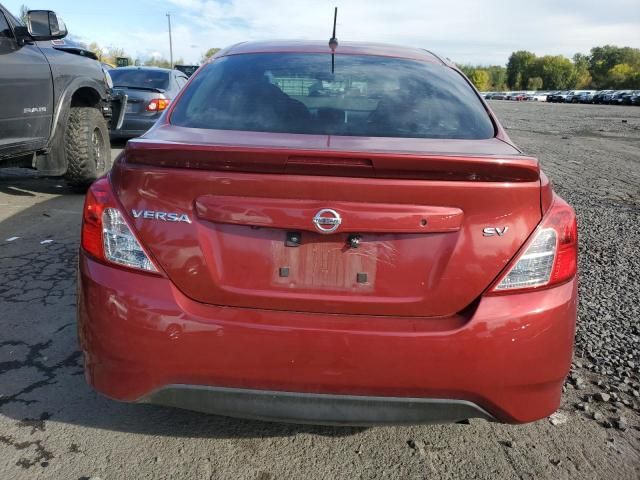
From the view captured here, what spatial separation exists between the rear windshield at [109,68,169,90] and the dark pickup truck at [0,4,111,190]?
3050 mm

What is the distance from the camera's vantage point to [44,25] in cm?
506

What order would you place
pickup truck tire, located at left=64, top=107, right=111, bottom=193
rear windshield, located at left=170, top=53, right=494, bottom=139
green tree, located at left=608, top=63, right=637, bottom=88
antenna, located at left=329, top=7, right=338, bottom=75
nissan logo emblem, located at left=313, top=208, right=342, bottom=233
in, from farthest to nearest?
green tree, located at left=608, top=63, right=637, bottom=88
pickup truck tire, located at left=64, top=107, right=111, bottom=193
antenna, located at left=329, top=7, right=338, bottom=75
rear windshield, located at left=170, top=53, right=494, bottom=139
nissan logo emblem, located at left=313, top=208, right=342, bottom=233

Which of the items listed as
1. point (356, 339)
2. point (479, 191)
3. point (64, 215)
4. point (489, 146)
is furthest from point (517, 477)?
point (64, 215)

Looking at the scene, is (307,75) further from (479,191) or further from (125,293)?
(125,293)

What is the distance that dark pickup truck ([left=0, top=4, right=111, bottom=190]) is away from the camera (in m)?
5.02

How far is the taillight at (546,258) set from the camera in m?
1.88

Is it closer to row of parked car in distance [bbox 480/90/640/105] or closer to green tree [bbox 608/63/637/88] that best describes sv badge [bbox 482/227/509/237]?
row of parked car in distance [bbox 480/90/640/105]

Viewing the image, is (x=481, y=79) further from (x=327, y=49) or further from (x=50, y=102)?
(x=327, y=49)

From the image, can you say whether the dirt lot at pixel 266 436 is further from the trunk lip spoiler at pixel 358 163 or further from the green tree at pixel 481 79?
the green tree at pixel 481 79

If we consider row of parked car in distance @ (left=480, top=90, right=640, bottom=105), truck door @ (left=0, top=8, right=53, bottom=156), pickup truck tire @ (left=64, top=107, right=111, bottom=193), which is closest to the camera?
truck door @ (left=0, top=8, right=53, bottom=156)

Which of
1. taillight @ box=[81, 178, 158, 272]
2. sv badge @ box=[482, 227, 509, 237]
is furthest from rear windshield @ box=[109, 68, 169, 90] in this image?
sv badge @ box=[482, 227, 509, 237]

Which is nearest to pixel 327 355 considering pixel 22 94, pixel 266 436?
pixel 266 436

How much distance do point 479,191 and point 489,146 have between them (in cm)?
39

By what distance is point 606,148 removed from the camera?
1427 centimetres
